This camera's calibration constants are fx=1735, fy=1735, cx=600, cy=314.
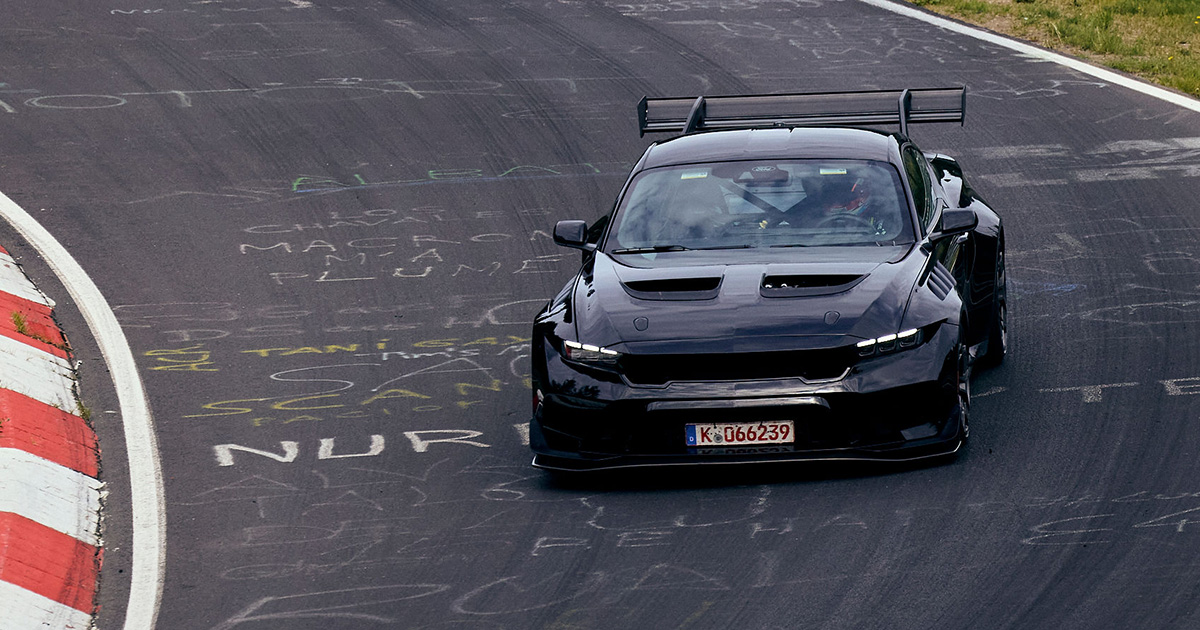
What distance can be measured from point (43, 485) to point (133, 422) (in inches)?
47.9

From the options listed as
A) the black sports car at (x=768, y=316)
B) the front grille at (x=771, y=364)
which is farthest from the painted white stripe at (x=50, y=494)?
the front grille at (x=771, y=364)

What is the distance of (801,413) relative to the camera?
7.85 meters

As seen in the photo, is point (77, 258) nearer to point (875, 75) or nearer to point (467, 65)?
point (467, 65)

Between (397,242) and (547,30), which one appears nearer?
(397,242)

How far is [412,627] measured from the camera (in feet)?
21.8

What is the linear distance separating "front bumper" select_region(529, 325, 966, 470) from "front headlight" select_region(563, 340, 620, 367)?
0.08m

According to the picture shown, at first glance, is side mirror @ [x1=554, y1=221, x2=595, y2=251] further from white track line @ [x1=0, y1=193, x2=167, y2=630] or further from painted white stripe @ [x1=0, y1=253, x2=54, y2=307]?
painted white stripe @ [x1=0, y1=253, x2=54, y2=307]

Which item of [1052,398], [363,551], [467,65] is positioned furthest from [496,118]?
[363,551]

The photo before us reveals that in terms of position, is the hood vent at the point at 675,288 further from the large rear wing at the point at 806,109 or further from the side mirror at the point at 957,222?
the large rear wing at the point at 806,109

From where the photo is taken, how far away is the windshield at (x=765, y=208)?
914 cm

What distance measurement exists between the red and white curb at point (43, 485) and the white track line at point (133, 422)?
0.61 feet

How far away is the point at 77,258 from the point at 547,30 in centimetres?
884

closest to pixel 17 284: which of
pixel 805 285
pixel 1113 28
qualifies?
pixel 805 285

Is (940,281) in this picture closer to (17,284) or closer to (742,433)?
(742,433)
